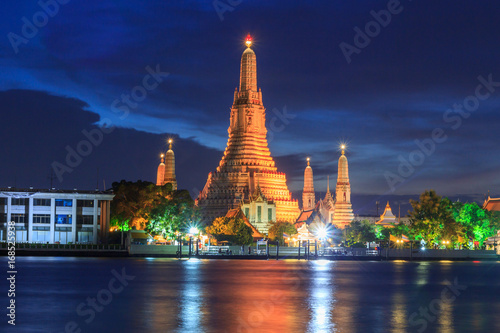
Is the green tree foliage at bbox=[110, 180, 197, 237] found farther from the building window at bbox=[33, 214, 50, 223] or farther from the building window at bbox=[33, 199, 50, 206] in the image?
the building window at bbox=[33, 199, 50, 206]

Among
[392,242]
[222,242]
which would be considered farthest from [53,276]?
[392,242]

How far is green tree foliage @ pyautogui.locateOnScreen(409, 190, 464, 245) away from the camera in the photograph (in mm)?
128625

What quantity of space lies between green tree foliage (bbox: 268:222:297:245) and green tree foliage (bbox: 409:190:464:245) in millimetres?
31721

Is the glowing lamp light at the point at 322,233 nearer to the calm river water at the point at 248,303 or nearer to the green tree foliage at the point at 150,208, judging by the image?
the green tree foliage at the point at 150,208

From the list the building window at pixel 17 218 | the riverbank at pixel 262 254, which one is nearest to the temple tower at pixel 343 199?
the riverbank at pixel 262 254

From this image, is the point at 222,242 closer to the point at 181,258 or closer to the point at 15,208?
the point at 181,258

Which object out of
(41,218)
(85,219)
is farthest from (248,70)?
(41,218)

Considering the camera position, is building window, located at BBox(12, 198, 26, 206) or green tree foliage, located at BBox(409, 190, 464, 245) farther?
green tree foliage, located at BBox(409, 190, 464, 245)

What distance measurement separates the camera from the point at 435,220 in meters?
129

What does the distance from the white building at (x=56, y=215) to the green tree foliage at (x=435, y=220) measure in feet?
152

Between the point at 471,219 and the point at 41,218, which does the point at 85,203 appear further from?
the point at 471,219

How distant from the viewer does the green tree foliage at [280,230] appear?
6122 inches


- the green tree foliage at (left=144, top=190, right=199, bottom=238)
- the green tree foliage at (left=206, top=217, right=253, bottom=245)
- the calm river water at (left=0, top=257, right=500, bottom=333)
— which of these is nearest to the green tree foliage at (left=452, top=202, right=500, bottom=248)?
the green tree foliage at (left=206, top=217, right=253, bottom=245)

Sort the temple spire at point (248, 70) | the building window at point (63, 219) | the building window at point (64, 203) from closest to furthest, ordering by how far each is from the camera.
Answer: the building window at point (63, 219)
the building window at point (64, 203)
the temple spire at point (248, 70)
